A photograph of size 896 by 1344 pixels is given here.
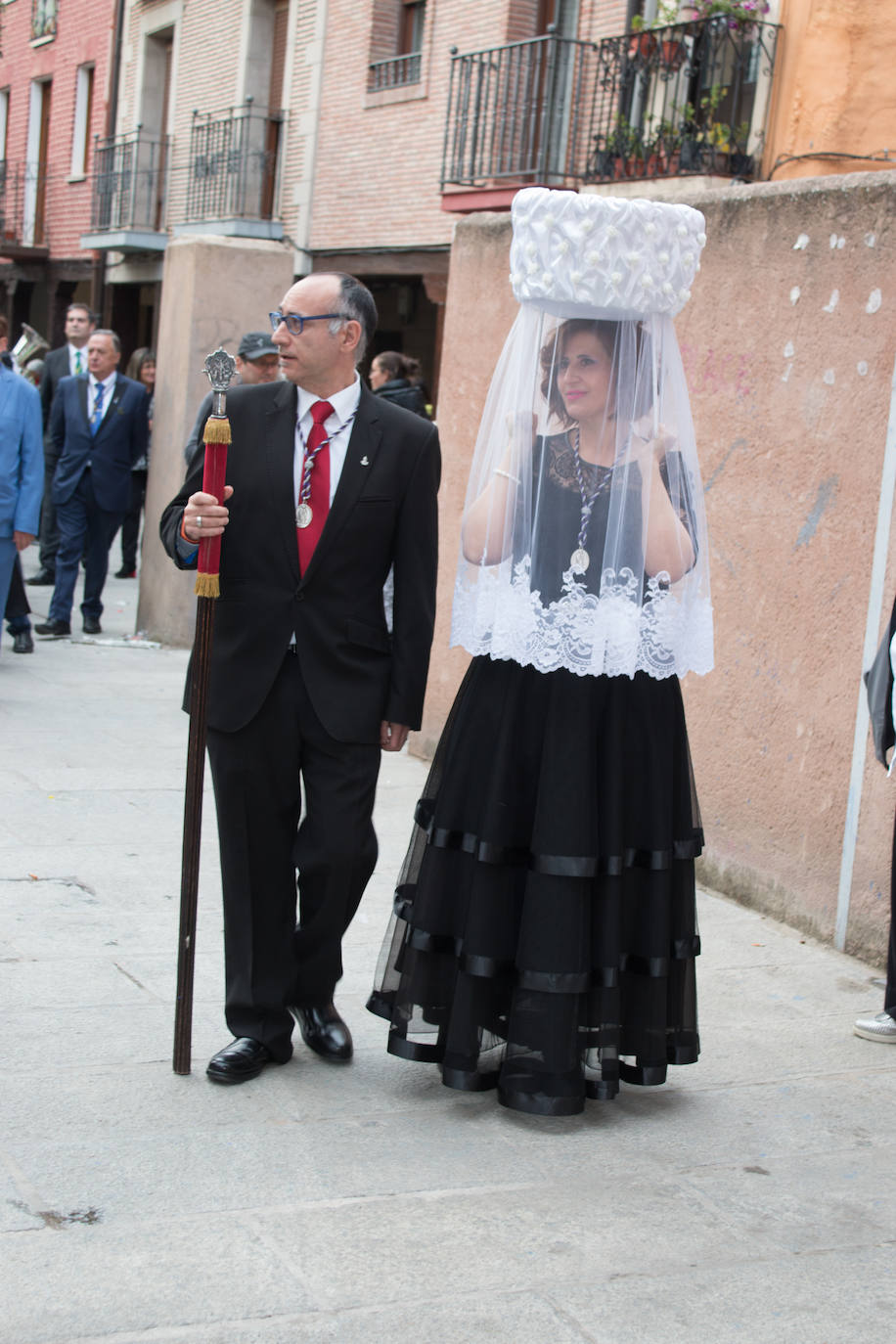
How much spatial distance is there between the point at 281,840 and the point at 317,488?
876 mm

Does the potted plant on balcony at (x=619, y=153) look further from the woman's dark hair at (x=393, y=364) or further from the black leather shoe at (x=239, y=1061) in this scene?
the black leather shoe at (x=239, y=1061)

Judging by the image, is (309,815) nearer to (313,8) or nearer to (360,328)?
(360,328)

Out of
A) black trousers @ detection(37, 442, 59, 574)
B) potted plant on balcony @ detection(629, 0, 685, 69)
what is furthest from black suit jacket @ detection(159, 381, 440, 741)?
potted plant on balcony @ detection(629, 0, 685, 69)

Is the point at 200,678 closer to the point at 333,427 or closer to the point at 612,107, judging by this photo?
the point at 333,427

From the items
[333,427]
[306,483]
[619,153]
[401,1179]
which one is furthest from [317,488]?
[619,153]

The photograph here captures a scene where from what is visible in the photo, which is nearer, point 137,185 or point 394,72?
point 394,72

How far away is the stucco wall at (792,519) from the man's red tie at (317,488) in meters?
2.15

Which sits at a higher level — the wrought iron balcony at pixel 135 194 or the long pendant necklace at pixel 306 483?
the wrought iron balcony at pixel 135 194

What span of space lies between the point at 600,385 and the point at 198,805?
1379mm

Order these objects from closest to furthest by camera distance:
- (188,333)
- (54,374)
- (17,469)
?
(17,469) → (188,333) → (54,374)

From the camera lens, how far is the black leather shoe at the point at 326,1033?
162 inches

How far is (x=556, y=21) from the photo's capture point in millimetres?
16391

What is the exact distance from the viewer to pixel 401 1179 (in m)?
3.47

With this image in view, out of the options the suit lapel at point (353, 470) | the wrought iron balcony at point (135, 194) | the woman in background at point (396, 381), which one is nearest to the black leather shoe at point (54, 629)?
the woman in background at point (396, 381)
